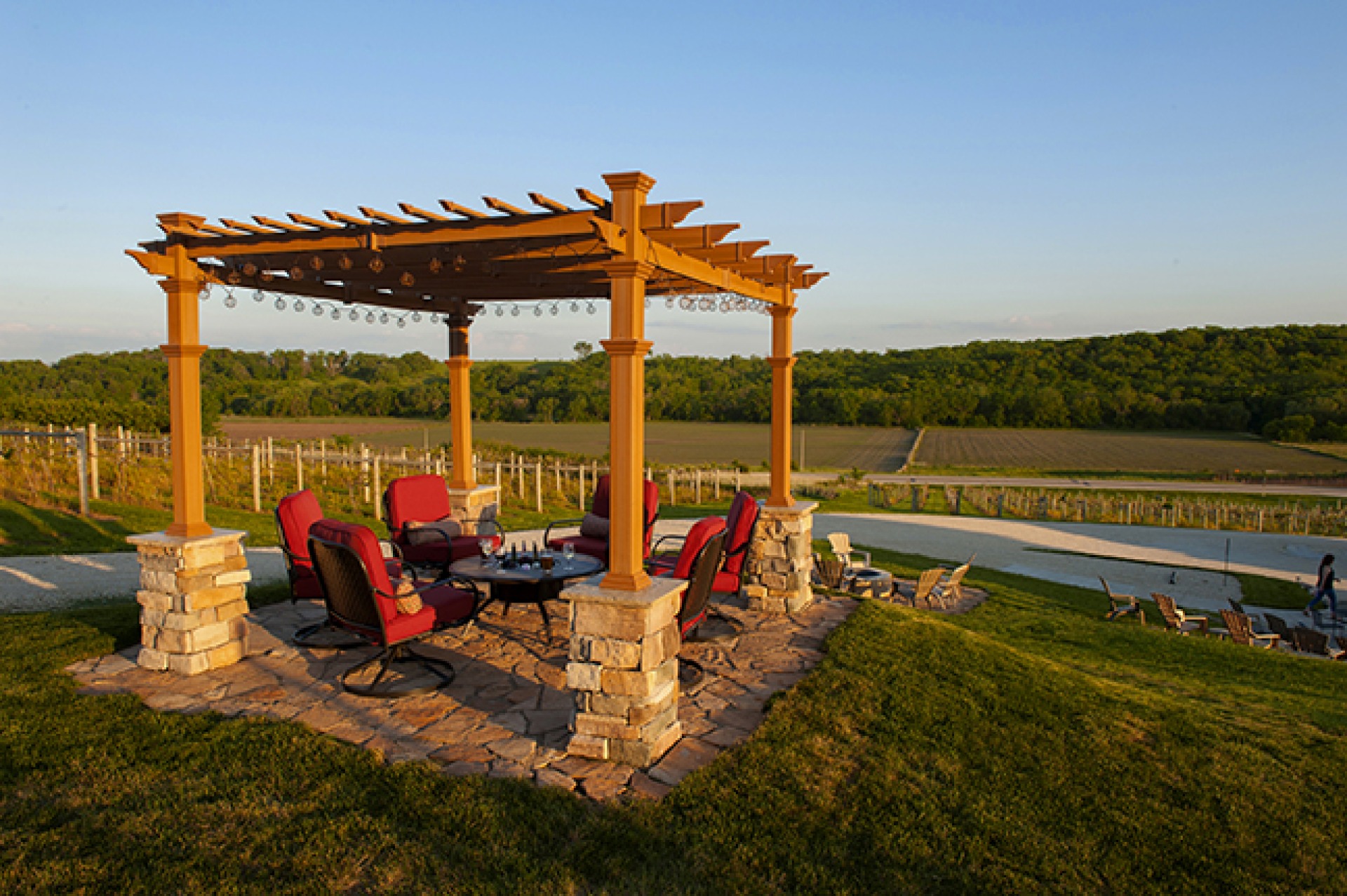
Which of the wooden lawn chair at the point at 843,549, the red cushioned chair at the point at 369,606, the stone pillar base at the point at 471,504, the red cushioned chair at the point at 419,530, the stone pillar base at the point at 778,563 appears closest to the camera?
the red cushioned chair at the point at 369,606

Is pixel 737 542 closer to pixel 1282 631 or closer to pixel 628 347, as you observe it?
pixel 628 347

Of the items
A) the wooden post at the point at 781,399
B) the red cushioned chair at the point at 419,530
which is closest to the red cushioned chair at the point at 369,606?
the red cushioned chair at the point at 419,530

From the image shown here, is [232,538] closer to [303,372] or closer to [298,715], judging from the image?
[298,715]

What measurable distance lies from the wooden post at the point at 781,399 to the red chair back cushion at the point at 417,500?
3338 mm

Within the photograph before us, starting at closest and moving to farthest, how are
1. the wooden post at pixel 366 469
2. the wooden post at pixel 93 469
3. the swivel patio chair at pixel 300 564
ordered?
the swivel patio chair at pixel 300 564 < the wooden post at pixel 93 469 < the wooden post at pixel 366 469

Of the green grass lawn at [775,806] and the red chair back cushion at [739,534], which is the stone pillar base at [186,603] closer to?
the green grass lawn at [775,806]

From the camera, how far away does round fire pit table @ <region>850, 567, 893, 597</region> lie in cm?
896

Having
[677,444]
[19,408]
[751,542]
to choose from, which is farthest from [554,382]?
[751,542]

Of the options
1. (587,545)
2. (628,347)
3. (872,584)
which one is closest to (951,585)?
(872,584)

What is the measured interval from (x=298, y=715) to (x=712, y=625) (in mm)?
2967

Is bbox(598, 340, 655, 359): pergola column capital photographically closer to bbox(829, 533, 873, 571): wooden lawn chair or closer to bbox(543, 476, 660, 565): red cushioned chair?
bbox(543, 476, 660, 565): red cushioned chair

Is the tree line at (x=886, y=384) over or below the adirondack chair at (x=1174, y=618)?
over

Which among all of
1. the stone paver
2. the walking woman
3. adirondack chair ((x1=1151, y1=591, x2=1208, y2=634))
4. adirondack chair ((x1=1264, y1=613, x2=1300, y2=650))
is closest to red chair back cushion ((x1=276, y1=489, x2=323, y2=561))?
the stone paver

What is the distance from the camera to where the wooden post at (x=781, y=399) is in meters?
6.68
